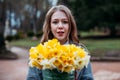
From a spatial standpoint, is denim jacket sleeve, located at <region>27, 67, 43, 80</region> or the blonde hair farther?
the blonde hair

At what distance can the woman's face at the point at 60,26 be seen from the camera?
2746 millimetres

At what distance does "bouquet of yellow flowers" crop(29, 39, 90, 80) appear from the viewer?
236 cm

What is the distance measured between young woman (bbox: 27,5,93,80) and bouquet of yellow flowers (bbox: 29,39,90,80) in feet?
0.72

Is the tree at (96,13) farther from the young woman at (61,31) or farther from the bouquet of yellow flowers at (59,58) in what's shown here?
the bouquet of yellow flowers at (59,58)

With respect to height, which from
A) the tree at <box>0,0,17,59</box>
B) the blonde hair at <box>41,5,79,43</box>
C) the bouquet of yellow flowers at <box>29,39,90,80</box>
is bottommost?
the tree at <box>0,0,17,59</box>

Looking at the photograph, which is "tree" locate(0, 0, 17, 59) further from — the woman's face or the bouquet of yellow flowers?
the bouquet of yellow flowers

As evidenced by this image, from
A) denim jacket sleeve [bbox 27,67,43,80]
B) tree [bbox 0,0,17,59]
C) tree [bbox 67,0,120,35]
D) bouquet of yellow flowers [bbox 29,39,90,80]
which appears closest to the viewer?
bouquet of yellow flowers [bbox 29,39,90,80]

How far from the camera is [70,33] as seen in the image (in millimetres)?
2898

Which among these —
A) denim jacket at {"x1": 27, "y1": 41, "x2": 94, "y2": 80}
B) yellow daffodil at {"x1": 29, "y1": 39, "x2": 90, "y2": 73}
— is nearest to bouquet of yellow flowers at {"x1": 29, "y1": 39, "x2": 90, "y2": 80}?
yellow daffodil at {"x1": 29, "y1": 39, "x2": 90, "y2": 73}

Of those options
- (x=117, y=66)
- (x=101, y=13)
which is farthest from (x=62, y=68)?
(x=101, y=13)

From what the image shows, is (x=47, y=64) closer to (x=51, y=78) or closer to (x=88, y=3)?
(x=51, y=78)

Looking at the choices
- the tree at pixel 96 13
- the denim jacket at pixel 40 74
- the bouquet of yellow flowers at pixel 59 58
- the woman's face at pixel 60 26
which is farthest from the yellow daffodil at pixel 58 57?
the tree at pixel 96 13

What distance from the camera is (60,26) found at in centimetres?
273

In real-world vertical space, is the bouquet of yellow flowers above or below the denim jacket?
above
